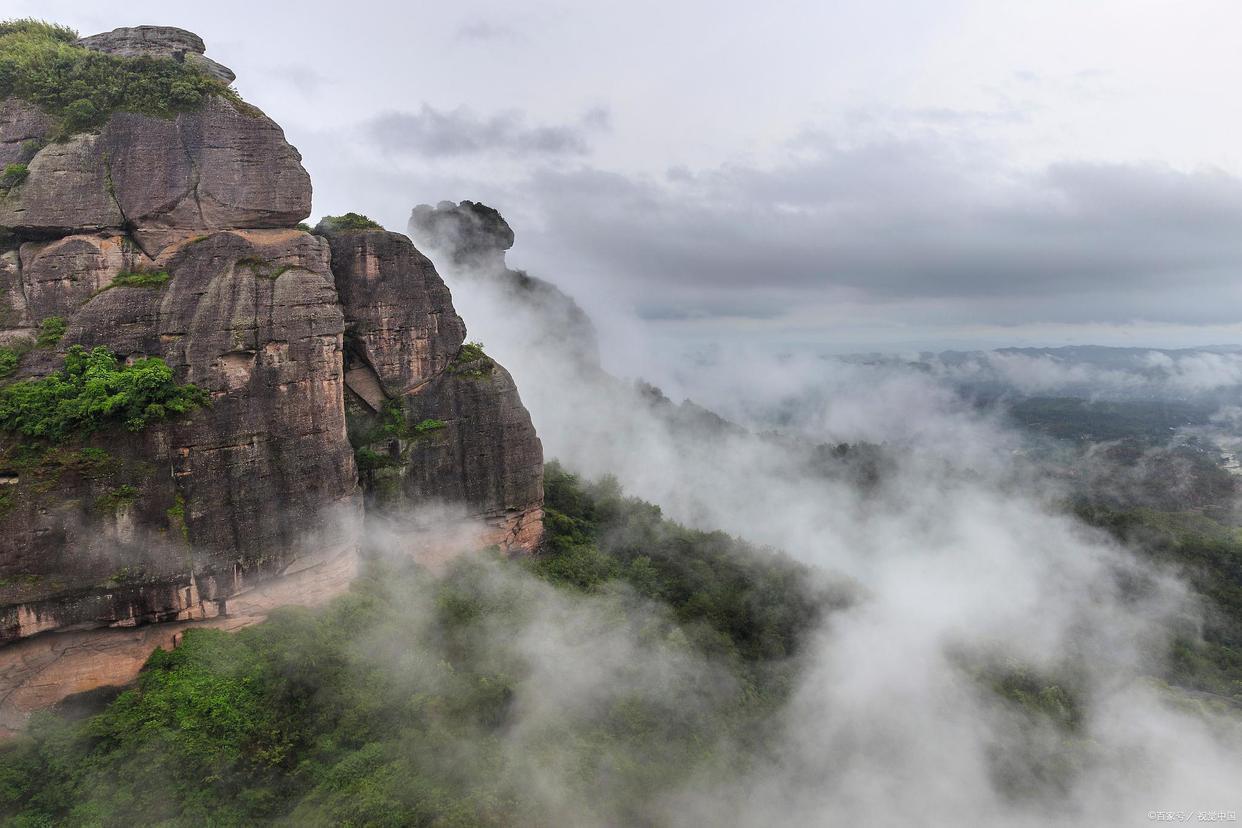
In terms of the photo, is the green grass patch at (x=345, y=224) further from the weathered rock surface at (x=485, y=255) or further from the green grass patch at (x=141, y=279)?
the weathered rock surface at (x=485, y=255)

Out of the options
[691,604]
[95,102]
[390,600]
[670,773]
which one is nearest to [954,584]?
[691,604]

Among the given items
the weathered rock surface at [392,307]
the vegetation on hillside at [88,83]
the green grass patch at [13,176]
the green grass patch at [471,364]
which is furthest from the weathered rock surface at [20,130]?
the green grass patch at [471,364]

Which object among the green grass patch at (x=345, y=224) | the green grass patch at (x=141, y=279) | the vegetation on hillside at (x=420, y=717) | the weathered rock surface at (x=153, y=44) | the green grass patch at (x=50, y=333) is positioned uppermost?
the weathered rock surface at (x=153, y=44)

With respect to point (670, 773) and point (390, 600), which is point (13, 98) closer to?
point (390, 600)

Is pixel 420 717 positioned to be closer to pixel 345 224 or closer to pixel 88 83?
pixel 345 224

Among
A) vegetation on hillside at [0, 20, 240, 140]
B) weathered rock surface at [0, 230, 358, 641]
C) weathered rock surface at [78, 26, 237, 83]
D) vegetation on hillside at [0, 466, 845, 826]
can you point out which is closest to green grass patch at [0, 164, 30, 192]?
vegetation on hillside at [0, 20, 240, 140]
